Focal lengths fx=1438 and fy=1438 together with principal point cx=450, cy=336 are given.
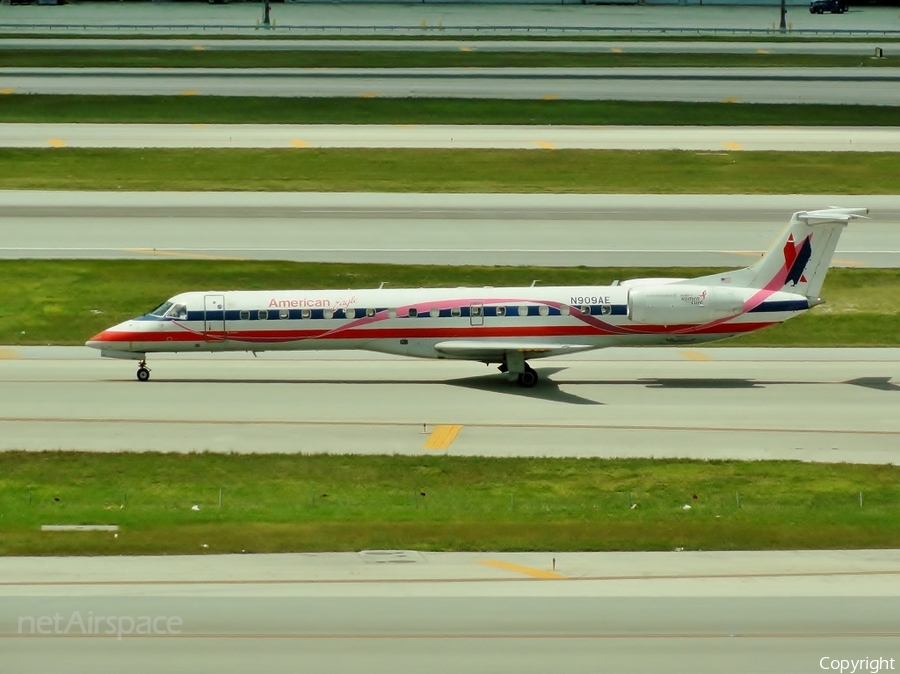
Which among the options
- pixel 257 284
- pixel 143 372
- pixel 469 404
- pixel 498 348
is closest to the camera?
pixel 469 404

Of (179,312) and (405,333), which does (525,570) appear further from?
(179,312)

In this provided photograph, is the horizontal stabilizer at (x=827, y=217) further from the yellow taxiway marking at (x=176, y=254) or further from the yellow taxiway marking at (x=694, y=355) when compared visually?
the yellow taxiway marking at (x=176, y=254)

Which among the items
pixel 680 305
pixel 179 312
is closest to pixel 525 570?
pixel 680 305

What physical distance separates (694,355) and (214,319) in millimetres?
15335

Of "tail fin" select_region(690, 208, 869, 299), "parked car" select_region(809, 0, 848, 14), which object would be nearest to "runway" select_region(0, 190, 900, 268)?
"tail fin" select_region(690, 208, 869, 299)

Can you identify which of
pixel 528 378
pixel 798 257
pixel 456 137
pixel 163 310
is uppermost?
pixel 456 137

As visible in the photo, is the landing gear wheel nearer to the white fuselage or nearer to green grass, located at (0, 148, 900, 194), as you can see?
the white fuselage

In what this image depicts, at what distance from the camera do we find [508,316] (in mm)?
41938

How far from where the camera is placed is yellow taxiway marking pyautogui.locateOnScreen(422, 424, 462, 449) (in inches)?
1396

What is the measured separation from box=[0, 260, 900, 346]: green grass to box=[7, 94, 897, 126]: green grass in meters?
27.7

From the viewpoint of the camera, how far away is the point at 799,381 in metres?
42.3
